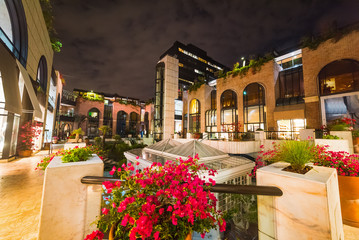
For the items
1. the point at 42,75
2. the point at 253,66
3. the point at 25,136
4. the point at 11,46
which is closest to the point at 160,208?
the point at 11,46

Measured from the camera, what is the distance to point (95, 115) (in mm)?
26094

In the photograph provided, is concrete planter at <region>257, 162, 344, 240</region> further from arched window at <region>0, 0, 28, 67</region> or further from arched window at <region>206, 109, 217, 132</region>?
arched window at <region>206, 109, 217, 132</region>

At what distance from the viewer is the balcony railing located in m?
6.16

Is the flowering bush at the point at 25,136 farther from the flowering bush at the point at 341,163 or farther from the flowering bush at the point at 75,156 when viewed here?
the flowering bush at the point at 341,163

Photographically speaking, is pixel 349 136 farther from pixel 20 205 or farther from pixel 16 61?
pixel 16 61

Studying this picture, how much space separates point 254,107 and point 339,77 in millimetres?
6282

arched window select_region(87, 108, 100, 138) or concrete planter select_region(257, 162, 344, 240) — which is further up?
arched window select_region(87, 108, 100, 138)

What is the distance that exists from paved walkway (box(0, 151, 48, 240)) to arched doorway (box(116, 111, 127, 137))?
77.4 ft

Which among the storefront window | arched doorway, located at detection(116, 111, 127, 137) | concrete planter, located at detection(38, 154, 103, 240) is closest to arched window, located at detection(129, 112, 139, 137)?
arched doorway, located at detection(116, 111, 127, 137)

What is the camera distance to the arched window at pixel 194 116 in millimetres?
20719

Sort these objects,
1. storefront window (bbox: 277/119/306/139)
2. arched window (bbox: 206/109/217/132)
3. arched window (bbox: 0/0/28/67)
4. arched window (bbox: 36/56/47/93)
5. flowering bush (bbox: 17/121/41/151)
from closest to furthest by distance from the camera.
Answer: arched window (bbox: 0/0/28/67), flowering bush (bbox: 17/121/41/151), arched window (bbox: 36/56/47/93), storefront window (bbox: 277/119/306/139), arched window (bbox: 206/109/217/132)

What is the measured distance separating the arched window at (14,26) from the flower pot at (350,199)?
42.0 ft

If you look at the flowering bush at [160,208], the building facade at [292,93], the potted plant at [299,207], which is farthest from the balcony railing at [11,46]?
the building facade at [292,93]

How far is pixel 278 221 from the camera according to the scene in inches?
55.7
